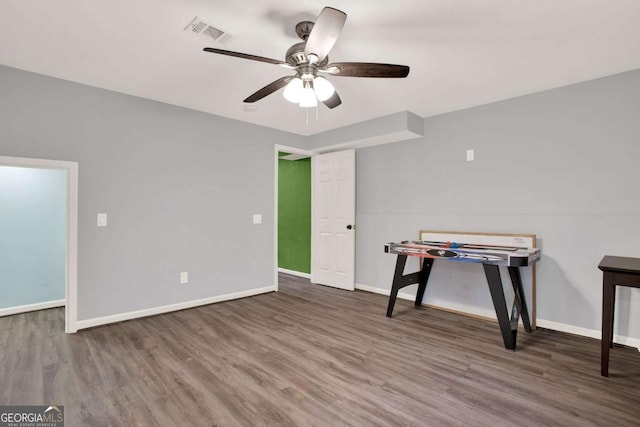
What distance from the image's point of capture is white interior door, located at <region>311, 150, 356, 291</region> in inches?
180

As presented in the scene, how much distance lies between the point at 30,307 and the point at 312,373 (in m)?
3.46

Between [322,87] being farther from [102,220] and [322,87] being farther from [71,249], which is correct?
[71,249]

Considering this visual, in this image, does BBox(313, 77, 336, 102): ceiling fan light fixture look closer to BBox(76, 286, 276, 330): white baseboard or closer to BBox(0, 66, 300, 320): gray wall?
BBox(0, 66, 300, 320): gray wall

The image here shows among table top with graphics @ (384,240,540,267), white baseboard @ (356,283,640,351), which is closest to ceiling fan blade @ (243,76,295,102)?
table top with graphics @ (384,240,540,267)

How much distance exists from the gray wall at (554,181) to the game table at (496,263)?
10.7 inches

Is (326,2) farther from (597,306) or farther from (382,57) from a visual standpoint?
(597,306)

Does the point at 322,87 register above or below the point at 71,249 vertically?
above

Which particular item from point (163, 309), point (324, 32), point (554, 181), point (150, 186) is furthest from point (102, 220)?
point (554, 181)

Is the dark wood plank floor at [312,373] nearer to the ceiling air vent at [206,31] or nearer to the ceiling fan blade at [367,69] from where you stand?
the ceiling fan blade at [367,69]

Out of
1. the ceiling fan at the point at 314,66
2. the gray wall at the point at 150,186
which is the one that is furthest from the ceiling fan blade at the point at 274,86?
the gray wall at the point at 150,186

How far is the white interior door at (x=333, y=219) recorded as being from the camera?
458cm

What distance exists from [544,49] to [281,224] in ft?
15.3

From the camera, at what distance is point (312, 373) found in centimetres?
223

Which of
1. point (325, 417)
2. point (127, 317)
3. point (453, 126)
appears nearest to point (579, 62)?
point (453, 126)
